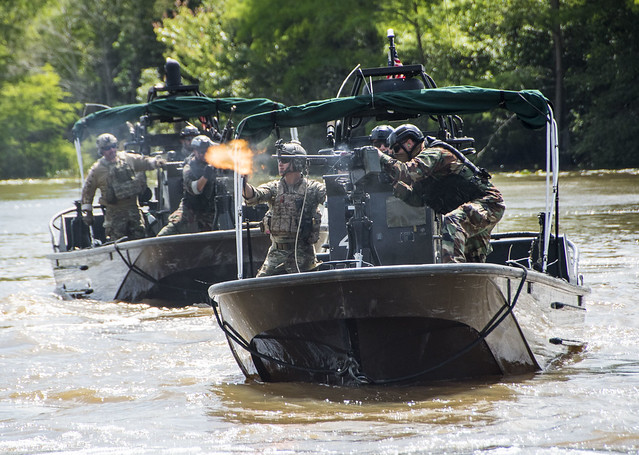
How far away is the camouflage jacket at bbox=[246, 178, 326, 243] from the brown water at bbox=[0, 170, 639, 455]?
1233 millimetres

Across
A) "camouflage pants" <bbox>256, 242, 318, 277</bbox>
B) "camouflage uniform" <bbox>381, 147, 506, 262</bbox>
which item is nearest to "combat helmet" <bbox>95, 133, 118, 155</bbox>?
"camouflage pants" <bbox>256, 242, 318, 277</bbox>

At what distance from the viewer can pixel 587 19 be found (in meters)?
37.0

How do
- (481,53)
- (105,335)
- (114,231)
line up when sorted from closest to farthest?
1. (105,335)
2. (114,231)
3. (481,53)

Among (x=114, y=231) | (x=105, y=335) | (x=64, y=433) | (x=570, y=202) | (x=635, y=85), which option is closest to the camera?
(x=64, y=433)

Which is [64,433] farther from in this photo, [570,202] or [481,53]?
[481,53]

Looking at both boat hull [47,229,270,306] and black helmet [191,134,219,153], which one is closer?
boat hull [47,229,270,306]

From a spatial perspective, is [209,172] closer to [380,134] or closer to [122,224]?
[122,224]

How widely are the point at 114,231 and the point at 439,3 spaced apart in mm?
31422

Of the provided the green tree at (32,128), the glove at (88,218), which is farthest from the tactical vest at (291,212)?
the green tree at (32,128)

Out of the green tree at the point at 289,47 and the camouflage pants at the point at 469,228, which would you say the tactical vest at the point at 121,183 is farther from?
the green tree at the point at 289,47

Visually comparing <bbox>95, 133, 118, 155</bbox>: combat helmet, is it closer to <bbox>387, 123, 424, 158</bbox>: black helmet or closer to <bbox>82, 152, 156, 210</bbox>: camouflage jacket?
<bbox>82, 152, 156, 210</bbox>: camouflage jacket

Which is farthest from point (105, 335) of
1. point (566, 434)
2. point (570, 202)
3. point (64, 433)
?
point (570, 202)

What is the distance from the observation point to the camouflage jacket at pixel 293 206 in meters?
9.12

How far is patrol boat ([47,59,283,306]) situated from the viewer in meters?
11.3
